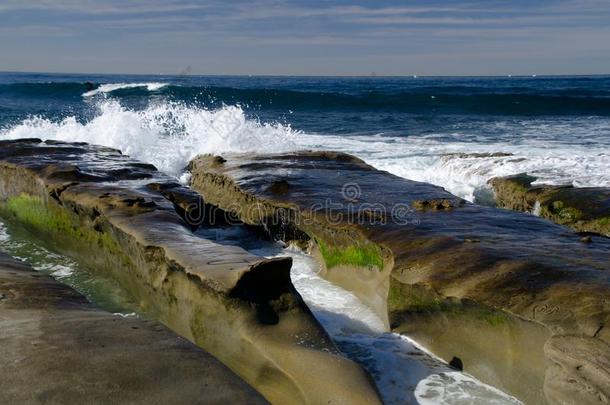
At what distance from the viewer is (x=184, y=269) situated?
180 inches

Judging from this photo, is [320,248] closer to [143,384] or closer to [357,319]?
[357,319]

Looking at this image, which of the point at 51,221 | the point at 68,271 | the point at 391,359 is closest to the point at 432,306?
the point at 391,359

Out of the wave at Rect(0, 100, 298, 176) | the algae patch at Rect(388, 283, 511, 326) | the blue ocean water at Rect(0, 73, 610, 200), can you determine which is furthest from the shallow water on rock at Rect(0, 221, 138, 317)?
the blue ocean water at Rect(0, 73, 610, 200)

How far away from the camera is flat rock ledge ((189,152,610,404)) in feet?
12.2

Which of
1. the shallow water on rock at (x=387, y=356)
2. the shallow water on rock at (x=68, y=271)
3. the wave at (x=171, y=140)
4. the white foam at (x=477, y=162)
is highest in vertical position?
the wave at (x=171, y=140)

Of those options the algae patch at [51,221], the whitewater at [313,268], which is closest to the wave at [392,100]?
the whitewater at [313,268]

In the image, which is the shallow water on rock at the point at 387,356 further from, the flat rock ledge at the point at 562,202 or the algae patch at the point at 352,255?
the flat rock ledge at the point at 562,202

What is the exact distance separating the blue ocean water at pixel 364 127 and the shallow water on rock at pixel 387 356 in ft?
15.6

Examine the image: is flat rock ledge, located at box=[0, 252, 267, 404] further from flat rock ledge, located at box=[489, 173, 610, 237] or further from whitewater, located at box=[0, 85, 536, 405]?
flat rock ledge, located at box=[489, 173, 610, 237]

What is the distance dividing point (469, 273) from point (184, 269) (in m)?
2.09

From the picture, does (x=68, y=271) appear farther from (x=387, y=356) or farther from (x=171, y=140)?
(x=171, y=140)

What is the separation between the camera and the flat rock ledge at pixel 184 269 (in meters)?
3.73

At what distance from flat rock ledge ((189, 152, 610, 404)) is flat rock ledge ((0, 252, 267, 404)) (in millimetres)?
1794

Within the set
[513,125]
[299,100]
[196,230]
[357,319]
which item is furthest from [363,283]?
[299,100]
